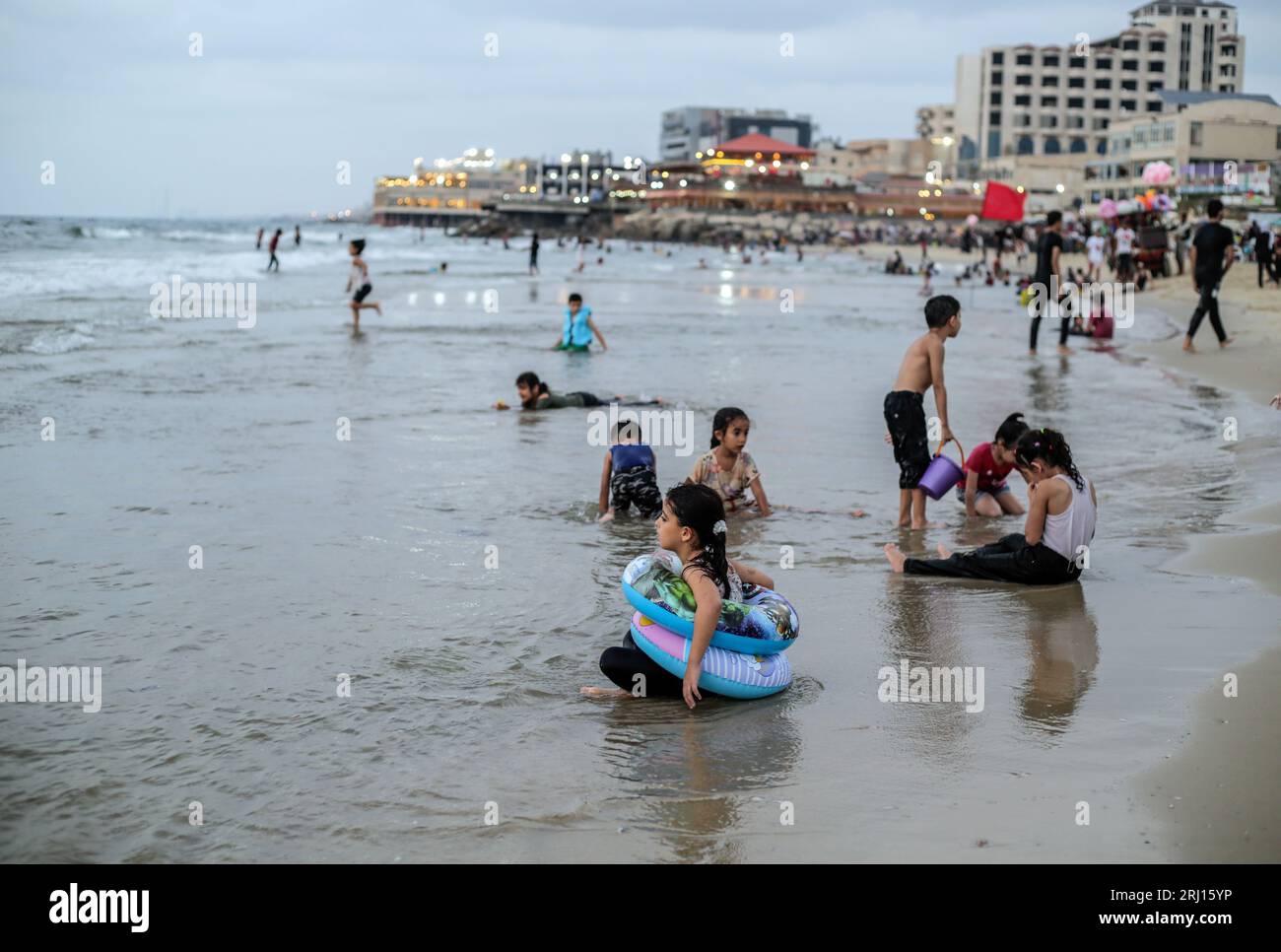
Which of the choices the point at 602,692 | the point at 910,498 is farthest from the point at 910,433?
the point at 602,692

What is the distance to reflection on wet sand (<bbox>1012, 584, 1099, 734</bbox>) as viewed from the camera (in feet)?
16.6

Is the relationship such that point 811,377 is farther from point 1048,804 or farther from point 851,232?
point 851,232

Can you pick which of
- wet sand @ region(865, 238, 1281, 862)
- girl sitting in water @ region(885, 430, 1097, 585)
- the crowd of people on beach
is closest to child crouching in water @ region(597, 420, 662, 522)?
the crowd of people on beach

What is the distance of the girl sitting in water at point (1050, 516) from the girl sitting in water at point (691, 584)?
220 cm

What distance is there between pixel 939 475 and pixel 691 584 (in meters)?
3.64

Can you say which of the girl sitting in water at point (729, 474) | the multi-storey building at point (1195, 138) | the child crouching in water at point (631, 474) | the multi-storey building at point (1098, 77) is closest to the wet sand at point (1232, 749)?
the girl sitting in water at point (729, 474)

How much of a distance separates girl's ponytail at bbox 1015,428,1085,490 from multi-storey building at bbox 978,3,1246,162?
127 meters

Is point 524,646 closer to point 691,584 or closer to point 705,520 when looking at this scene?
point 691,584

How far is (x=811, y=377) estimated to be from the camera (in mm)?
16719

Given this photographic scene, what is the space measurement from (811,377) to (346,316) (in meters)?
13.1

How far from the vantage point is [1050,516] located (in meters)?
6.94

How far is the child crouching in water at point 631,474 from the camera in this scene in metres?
8.66
